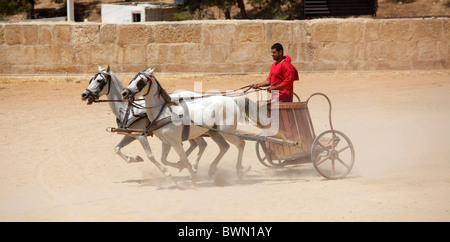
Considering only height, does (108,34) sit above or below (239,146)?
above

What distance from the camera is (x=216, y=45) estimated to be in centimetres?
1875

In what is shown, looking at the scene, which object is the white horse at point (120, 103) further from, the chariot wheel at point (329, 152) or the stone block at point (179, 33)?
the stone block at point (179, 33)

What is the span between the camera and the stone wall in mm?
18484

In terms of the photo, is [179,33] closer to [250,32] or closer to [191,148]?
[250,32]

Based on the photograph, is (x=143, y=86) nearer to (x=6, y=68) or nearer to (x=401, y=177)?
(x=401, y=177)

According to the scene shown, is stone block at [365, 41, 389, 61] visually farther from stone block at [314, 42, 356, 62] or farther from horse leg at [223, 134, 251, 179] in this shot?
horse leg at [223, 134, 251, 179]

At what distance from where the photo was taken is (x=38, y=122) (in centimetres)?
1486

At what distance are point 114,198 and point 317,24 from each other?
1154 centimetres

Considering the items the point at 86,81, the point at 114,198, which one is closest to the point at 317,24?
the point at 86,81

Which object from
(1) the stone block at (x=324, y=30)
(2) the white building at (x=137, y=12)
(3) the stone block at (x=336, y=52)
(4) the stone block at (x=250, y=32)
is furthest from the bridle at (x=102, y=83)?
(2) the white building at (x=137, y=12)

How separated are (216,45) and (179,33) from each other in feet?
3.74

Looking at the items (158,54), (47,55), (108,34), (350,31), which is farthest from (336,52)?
(47,55)

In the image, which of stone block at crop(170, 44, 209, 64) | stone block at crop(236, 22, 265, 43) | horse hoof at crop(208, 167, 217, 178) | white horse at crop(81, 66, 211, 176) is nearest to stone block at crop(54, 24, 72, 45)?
stone block at crop(170, 44, 209, 64)

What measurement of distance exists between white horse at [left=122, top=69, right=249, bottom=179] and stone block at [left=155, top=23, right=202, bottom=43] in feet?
28.8
